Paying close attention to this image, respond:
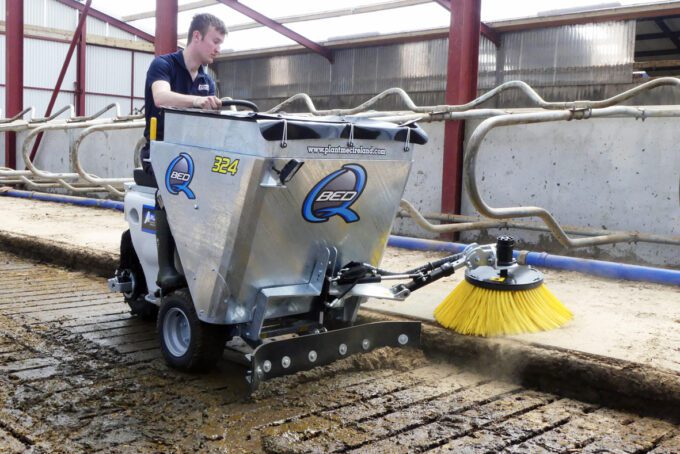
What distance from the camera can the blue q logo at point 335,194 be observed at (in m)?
2.50

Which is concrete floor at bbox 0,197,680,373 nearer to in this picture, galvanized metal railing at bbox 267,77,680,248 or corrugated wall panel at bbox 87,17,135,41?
galvanized metal railing at bbox 267,77,680,248

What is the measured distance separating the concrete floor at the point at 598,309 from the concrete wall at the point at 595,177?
0.66 metres

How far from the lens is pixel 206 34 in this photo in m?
3.05

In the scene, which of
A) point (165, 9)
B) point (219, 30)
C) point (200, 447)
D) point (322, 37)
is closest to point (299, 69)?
point (322, 37)

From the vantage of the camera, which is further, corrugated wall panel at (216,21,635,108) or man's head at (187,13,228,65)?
corrugated wall panel at (216,21,635,108)

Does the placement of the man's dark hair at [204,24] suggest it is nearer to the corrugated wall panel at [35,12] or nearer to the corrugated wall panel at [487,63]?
the corrugated wall panel at [487,63]

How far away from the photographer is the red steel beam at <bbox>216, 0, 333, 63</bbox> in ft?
46.6

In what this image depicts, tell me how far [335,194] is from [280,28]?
1423cm

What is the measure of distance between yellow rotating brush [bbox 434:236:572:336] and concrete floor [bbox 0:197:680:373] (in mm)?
70

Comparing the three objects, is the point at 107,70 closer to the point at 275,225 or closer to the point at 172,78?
the point at 172,78

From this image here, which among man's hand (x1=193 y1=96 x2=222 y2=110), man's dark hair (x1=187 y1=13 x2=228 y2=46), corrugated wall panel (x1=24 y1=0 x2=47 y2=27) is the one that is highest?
corrugated wall panel (x1=24 y1=0 x2=47 y2=27)

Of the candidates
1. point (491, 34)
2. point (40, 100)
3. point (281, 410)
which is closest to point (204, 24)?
point (281, 410)

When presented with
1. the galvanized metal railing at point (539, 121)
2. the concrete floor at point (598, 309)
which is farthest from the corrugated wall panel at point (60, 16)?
the galvanized metal railing at point (539, 121)

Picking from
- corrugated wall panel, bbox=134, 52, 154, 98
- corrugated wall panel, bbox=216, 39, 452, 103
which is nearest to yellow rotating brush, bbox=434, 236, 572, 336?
corrugated wall panel, bbox=216, 39, 452, 103
